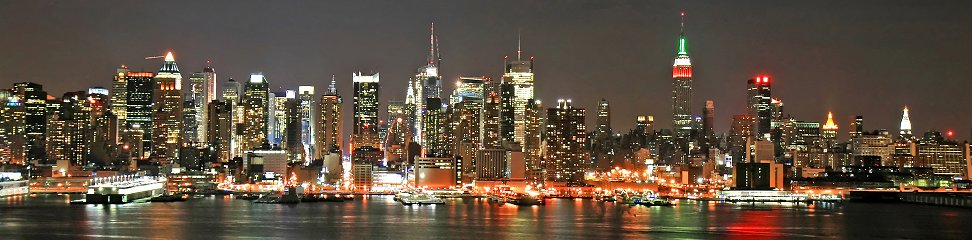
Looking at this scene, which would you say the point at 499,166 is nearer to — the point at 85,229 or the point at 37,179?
the point at 37,179

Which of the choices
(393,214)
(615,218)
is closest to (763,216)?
(615,218)

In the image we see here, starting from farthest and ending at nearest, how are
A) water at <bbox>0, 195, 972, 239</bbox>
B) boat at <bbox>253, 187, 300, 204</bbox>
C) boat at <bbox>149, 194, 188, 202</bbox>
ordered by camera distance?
1. boat at <bbox>253, 187, 300, 204</bbox>
2. boat at <bbox>149, 194, 188, 202</bbox>
3. water at <bbox>0, 195, 972, 239</bbox>

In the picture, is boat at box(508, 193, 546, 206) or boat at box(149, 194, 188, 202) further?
boat at box(149, 194, 188, 202)

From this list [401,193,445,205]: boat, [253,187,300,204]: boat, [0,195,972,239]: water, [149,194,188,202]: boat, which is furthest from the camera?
[253,187,300,204]: boat

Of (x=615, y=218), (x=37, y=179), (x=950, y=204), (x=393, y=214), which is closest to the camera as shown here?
(x=615, y=218)

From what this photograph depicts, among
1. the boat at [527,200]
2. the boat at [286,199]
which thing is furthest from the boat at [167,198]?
the boat at [527,200]

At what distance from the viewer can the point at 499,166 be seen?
18075 centimetres

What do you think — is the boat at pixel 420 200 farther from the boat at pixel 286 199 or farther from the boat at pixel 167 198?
the boat at pixel 167 198

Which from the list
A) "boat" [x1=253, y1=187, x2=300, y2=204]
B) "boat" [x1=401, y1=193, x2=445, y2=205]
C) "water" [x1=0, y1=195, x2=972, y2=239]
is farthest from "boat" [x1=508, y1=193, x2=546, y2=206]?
"water" [x1=0, y1=195, x2=972, y2=239]

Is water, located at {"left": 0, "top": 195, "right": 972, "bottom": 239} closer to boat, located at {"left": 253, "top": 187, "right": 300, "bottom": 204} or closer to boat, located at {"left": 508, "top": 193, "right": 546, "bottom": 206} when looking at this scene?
boat, located at {"left": 508, "top": 193, "right": 546, "bottom": 206}

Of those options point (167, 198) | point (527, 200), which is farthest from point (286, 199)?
point (527, 200)

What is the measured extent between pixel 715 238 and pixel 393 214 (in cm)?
3539

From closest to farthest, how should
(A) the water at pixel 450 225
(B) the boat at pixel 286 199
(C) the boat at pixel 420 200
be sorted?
(A) the water at pixel 450 225 < (C) the boat at pixel 420 200 < (B) the boat at pixel 286 199

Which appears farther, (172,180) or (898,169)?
(898,169)
